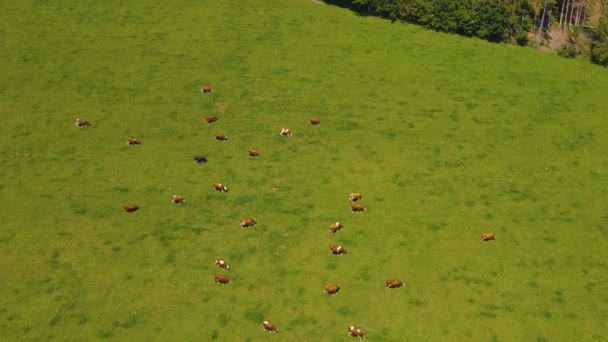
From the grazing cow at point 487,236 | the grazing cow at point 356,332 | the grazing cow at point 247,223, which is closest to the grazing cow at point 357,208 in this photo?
the grazing cow at point 247,223

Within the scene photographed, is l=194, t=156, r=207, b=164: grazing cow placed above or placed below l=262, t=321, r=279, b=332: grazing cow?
above

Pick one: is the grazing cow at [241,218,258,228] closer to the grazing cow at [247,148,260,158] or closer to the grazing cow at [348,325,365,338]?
the grazing cow at [247,148,260,158]

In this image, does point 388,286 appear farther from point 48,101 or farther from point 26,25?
point 26,25

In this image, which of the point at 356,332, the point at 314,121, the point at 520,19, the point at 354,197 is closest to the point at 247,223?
the point at 354,197

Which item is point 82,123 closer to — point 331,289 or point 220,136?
point 220,136

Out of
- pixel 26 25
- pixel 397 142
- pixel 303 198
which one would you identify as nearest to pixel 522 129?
pixel 397 142

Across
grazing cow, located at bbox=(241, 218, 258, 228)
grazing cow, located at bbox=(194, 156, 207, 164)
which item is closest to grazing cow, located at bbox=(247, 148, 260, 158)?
grazing cow, located at bbox=(194, 156, 207, 164)
